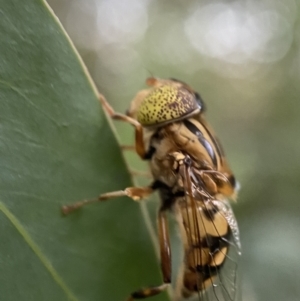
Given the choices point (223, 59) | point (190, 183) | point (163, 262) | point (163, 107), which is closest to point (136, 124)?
point (163, 107)

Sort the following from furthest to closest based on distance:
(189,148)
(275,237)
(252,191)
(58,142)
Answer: (252,191) → (275,237) → (189,148) → (58,142)

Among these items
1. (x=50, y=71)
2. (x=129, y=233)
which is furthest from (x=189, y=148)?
(x=50, y=71)

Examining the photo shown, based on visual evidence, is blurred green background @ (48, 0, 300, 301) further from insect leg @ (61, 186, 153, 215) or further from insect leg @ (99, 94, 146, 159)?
insect leg @ (61, 186, 153, 215)

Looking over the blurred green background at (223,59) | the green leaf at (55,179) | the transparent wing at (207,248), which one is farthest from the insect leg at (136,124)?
the blurred green background at (223,59)

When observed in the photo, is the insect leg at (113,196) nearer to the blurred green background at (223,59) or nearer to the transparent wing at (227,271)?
the transparent wing at (227,271)

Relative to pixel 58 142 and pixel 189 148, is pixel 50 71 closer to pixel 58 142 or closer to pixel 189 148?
pixel 58 142

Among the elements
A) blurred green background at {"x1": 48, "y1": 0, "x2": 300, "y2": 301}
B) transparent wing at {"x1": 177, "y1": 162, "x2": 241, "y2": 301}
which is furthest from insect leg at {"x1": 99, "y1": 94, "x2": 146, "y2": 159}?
blurred green background at {"x1": 48, "y1": 0, "x2": 300, "y2": 301}

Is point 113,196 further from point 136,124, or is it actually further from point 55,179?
point 136,124
